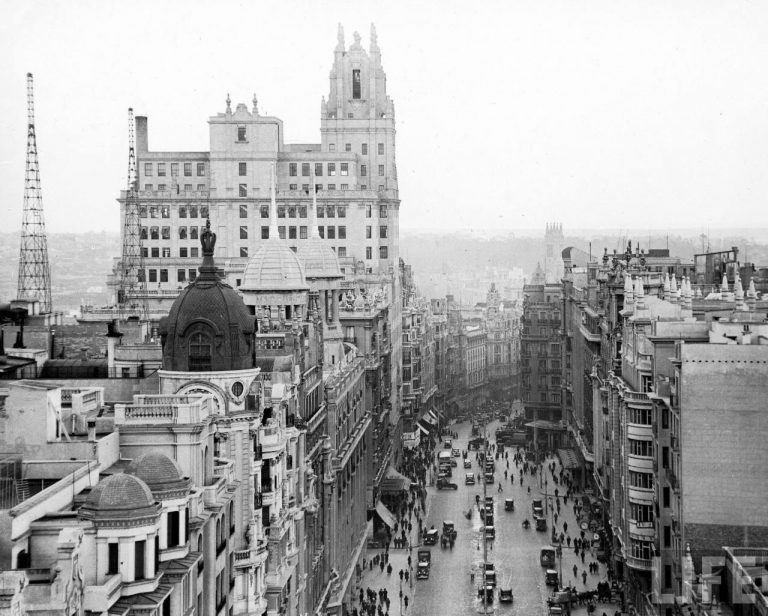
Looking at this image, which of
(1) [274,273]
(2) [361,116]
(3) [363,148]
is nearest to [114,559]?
(1) [274,273]

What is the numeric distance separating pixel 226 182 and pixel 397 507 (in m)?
46.1

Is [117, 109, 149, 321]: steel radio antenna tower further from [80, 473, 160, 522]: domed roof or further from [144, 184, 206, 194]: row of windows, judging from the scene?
[80, 473, 160, 522]: domed roof

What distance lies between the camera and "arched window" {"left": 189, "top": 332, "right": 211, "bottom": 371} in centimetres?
5100

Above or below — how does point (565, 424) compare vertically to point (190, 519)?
below

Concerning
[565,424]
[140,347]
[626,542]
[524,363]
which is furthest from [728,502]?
[524,363]

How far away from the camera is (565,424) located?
147 metres

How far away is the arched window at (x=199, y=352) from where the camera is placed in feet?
167

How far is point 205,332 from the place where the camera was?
167 ft

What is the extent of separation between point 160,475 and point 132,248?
324 ft

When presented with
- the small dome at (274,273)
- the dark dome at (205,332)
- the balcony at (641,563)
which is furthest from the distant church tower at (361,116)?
the dark dome at (205,332)

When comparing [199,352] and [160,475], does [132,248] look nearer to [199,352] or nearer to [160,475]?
[199,352]

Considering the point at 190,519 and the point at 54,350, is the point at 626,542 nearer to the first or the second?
the point at 54,350

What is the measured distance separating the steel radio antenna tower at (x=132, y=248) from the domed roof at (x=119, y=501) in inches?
3577

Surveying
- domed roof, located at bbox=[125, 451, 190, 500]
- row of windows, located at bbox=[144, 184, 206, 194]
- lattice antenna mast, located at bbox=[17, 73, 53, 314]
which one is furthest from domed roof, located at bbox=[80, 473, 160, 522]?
row of windows, located at bbox=[144, 184, 206, 194]
